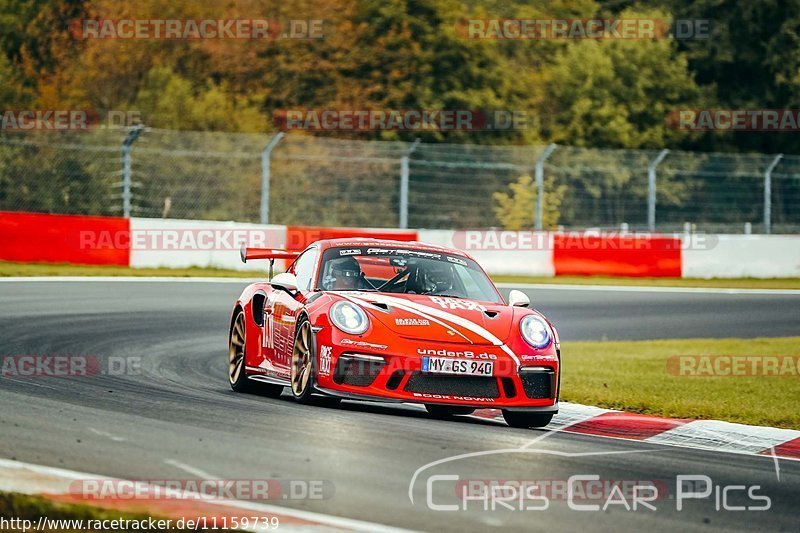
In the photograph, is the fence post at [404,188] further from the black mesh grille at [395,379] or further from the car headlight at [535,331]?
the black mesh grille at [395,379]

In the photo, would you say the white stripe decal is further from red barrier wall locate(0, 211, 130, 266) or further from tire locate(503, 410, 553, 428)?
red barrier wall locate(0, 211, 130, 266)

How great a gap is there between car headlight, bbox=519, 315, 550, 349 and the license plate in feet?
1.56

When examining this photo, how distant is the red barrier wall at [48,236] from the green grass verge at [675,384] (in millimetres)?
8850

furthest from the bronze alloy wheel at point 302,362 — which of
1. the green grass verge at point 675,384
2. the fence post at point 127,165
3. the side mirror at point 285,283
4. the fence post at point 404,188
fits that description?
the fence post at point 404,188

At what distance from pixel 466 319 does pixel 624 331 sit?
8452 mm

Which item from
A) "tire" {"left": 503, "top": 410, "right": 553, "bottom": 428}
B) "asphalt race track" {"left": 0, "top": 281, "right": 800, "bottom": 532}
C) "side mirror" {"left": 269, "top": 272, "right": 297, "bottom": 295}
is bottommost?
"tire" {"left": 503, "top": 410, "right": 553, "bottom": 428}

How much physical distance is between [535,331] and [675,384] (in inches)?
146

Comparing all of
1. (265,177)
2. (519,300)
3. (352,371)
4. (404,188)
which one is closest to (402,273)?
(519,300)

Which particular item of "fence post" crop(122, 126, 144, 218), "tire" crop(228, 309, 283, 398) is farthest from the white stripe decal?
"fence post" crop(122, 126, 144, 218)

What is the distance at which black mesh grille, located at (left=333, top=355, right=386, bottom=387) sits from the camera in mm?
8953

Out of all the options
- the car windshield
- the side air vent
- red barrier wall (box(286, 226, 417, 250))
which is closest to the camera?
the car windshield

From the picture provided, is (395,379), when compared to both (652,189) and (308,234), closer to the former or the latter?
(308,234)

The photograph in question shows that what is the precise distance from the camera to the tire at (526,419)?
30.5ft

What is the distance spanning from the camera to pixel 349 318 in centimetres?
916
